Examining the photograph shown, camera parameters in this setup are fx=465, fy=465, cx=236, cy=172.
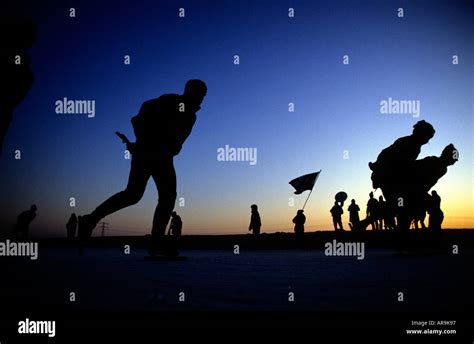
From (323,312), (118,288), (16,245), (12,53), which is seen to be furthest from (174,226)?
(323,312)

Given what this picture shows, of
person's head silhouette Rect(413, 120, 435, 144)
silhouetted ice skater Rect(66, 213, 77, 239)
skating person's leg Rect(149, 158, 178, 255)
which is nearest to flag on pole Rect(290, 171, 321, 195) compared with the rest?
silhouetted ice skater Rect(66, 213, 77, 239)

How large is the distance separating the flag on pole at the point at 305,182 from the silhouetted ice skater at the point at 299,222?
3.50 meters

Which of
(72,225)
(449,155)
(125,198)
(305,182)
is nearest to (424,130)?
(449,155)

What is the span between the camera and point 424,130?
22.6 feet

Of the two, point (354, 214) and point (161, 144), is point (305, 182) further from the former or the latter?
point (161, 144)

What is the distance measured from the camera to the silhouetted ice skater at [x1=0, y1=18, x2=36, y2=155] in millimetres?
4078

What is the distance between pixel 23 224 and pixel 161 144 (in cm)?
910

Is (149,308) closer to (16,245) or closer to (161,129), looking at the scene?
(161,129)

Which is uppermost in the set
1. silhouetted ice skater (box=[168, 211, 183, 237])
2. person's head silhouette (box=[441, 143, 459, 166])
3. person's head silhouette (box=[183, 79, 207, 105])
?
person's head silhouette (box=[183, 79, 207, 105])

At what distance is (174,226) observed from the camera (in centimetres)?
1521

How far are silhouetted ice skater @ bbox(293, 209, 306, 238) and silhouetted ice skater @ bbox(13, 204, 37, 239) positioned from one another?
8.04m

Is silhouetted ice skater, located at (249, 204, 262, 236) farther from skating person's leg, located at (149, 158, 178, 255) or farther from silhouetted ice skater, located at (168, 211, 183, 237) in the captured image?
skating person's leg, located at (149, 158, 178, 255)

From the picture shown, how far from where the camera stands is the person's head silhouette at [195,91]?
6.06 meters

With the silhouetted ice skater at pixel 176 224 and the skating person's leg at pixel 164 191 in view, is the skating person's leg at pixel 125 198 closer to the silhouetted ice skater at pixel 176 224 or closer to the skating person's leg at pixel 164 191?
the skating person's leg at pixel 164 191
